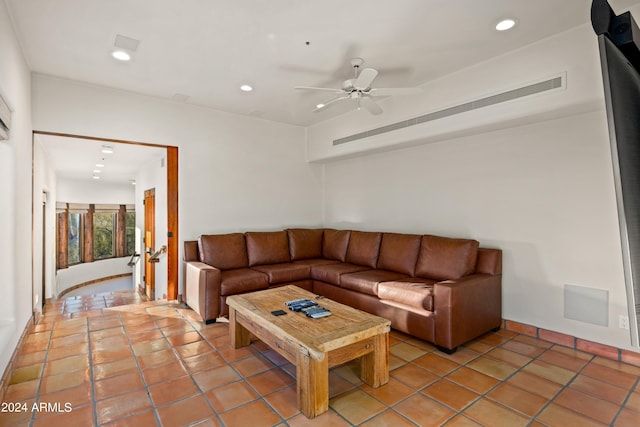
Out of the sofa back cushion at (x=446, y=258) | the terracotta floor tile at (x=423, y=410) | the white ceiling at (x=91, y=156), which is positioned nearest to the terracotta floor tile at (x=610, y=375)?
the sofa back cushion at (x=446, y=258)

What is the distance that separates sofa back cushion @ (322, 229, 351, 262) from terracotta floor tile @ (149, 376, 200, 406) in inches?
110

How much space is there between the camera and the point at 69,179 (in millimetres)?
8625

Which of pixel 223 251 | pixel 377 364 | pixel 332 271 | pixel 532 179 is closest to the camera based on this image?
pixel 377 364

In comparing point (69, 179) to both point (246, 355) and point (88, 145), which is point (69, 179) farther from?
point (246, 355)

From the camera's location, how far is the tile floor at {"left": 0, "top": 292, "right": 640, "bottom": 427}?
6.62ft

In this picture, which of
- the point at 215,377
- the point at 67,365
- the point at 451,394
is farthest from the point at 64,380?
the point at 451,394

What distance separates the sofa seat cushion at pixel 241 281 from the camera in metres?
3.67

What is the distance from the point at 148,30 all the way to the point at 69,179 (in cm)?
798

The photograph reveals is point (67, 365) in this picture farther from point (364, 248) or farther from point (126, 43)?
point (364, 248)

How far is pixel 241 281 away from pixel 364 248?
1705 mm

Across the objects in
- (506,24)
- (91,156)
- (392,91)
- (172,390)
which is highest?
(506,24)

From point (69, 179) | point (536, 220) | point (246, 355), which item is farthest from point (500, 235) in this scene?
point (69, 179)

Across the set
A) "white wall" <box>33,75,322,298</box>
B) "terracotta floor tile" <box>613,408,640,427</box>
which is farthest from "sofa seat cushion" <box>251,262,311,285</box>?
"terracotta floor tile" <box>613,408,640,427</box>

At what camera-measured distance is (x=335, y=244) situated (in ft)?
16.3
